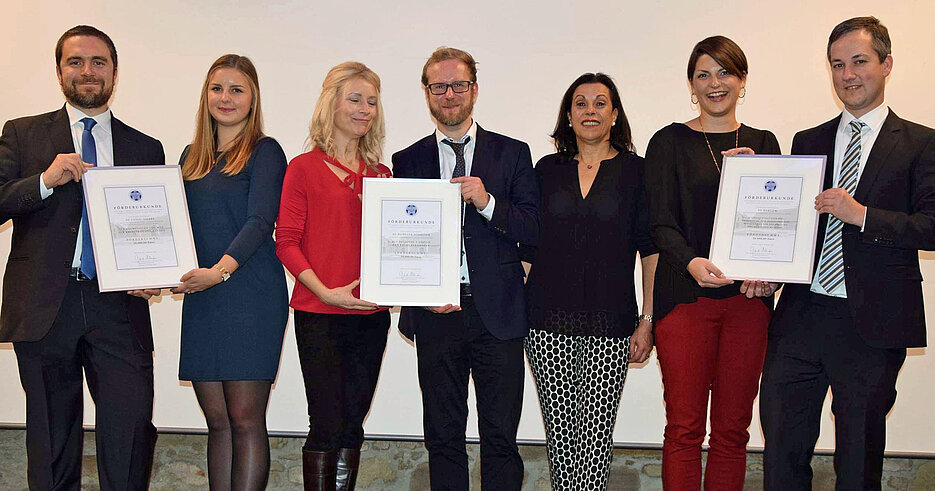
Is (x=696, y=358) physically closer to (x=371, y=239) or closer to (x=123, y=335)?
(x=371, y=239)

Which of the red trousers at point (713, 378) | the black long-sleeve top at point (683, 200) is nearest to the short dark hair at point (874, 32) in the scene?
the black long-sleeve top at point (683, 200)

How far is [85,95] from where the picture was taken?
283 centimetres

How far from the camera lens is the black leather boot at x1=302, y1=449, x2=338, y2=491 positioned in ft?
9.14

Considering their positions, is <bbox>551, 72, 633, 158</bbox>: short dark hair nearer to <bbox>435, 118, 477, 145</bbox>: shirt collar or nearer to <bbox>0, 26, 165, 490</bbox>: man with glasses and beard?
<bbox>435, 118, 477, 145</bbox>: shirt collar

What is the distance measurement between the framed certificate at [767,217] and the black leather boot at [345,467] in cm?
151

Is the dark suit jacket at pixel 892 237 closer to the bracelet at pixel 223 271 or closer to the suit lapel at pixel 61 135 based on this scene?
the bracelet at pixel 223 271

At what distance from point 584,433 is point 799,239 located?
106 centimetres

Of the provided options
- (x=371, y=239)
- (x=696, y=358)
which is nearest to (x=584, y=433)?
(x=696, y=358)

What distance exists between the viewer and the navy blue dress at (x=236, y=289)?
2.74 meters

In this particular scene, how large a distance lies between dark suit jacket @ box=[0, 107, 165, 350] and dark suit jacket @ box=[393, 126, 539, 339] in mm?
1092

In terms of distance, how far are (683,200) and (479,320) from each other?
0.87 metres

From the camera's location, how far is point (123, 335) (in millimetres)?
2766

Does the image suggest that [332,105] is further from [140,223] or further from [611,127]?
[611,127]

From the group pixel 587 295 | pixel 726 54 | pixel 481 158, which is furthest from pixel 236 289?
pixel 726 54
